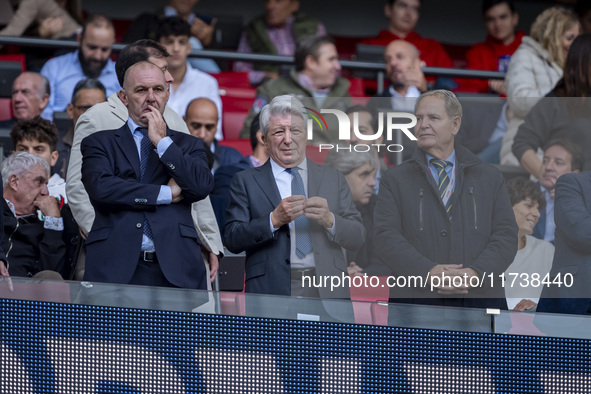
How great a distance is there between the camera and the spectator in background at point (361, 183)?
15.6ft

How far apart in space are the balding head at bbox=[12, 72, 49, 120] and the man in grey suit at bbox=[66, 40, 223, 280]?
98.3 inches

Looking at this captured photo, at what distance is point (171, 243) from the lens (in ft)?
14.4

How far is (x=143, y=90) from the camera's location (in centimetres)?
457

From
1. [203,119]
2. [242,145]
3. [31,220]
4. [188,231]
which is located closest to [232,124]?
[242,145]

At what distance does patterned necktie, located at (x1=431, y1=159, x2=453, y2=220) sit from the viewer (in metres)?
4.70

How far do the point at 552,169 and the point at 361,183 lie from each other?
93 centimetres

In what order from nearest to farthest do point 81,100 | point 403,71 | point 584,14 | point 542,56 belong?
point 81,100, point 542,56, point 403,71, point 584,14

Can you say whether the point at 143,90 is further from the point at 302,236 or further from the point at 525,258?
the point at 525,258

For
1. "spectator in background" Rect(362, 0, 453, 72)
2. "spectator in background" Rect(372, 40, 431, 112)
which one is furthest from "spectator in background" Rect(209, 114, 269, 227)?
"spectator in background" Rect(362, 0, 453, 72)

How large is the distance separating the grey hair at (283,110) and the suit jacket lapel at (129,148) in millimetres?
665

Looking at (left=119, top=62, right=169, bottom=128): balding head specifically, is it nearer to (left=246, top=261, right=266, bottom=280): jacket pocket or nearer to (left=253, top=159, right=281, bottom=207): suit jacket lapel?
(left=253, top=159, right=281, bottom=207): suit jacket lapel

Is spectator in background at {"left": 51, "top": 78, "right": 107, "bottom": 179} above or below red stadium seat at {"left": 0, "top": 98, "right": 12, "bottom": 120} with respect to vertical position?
below

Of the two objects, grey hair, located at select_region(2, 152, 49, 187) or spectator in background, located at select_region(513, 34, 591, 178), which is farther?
grey hair, located at select_region(2, 152, 49, 187)

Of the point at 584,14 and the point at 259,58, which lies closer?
the point at 259,58
